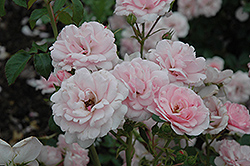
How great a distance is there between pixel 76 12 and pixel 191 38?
170 cm

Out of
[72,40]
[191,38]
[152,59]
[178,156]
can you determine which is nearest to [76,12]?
[72,40]

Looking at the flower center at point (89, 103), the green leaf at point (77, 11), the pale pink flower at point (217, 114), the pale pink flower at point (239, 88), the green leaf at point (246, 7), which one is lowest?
the pale pink flower at point (239, 88)

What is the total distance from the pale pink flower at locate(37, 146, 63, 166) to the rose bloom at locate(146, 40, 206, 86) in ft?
1.54

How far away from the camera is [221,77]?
3.04ft

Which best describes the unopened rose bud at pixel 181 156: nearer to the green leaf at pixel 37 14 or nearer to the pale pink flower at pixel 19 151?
the pale pink flower at pixel 19 151

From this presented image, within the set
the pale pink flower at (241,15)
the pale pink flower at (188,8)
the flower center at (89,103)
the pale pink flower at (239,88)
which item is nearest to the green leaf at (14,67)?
the flower center at (89,103)

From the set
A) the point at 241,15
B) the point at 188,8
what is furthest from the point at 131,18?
the point at 241,15

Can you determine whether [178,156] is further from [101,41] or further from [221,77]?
[101,41]

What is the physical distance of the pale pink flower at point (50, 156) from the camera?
3.23ft

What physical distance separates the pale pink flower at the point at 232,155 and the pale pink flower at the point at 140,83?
382 millimetres

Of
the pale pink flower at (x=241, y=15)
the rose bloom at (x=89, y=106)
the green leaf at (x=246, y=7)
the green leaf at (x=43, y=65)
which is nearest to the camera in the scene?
the rose bloom at (x=89, y=106)

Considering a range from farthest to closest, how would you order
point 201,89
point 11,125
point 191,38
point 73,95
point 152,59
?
1. point 191,38
2. point 11,125
3. point 201,89
4. point 152,59
5. point 73,95

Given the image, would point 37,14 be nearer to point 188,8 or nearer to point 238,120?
point 238,120

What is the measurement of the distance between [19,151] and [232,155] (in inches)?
24.3
